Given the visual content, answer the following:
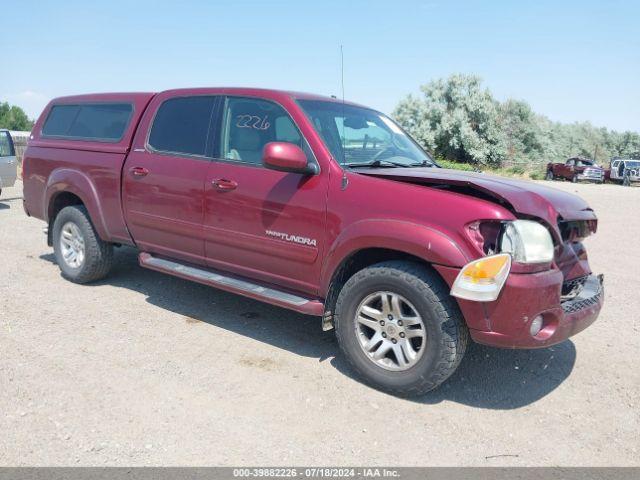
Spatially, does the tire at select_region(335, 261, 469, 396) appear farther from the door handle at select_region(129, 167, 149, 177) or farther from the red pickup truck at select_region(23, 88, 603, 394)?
the door handle at select_region(129, 167, 149, 177)

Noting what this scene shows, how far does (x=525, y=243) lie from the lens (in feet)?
10.7

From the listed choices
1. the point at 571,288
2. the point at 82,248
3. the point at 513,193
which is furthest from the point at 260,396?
the point at 82,248

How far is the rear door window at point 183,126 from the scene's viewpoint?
4.78 meters

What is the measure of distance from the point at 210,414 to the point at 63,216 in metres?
3.64

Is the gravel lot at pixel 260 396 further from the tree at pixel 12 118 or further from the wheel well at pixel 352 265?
the tree at pixel 12 118

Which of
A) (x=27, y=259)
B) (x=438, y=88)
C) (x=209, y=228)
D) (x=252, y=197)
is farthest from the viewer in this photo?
(x=438, y=88)

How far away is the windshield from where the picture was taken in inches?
167

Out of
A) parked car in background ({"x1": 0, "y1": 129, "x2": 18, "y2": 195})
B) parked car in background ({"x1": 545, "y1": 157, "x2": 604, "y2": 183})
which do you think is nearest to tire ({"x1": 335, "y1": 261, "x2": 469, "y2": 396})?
parked car in background ({"x1": 0, "y1": 129, "x2": 18, "y2": 195})

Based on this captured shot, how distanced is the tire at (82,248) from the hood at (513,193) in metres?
3.20

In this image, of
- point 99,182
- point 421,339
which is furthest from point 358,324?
point 99,182

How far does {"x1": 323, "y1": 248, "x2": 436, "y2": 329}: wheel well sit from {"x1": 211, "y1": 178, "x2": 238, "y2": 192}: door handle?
44.7 inches

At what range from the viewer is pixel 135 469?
2.78 meters

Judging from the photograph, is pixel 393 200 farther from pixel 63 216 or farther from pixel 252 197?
pixel 63 216

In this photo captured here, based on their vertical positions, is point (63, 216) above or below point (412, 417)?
above
